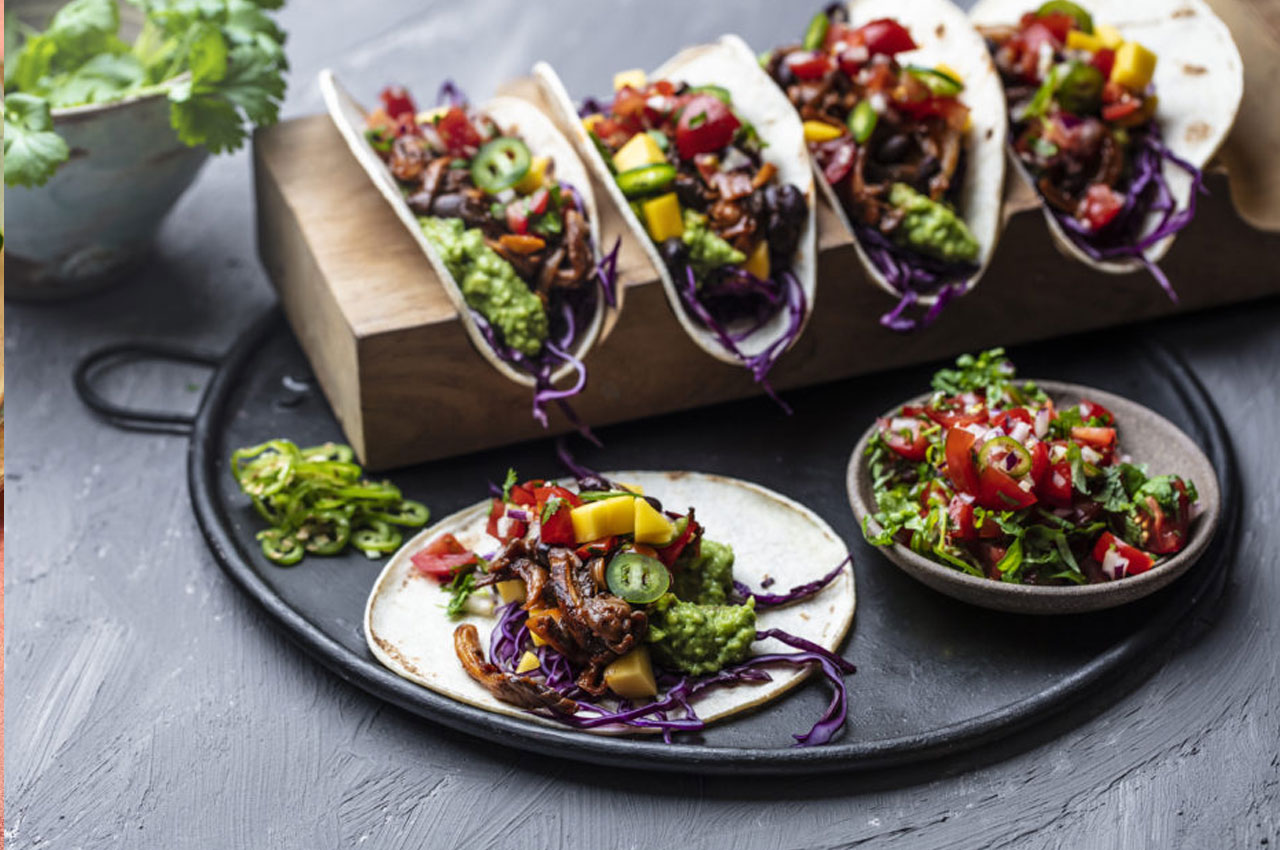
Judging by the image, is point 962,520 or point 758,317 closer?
point 962,520

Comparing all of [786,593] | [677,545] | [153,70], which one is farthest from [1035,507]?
[153,70]

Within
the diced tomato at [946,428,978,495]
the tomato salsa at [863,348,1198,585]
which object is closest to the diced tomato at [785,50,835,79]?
the tomato salsa at [863,348,1198,585]

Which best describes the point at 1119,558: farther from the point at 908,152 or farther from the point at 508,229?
the point at 508,229

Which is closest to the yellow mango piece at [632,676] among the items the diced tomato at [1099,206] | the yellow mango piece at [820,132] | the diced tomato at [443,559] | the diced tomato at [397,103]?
the diced tomato at [443,559]

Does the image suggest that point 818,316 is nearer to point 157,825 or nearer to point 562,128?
point 562,128

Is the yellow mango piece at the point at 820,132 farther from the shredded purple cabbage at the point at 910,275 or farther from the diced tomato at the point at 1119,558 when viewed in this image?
the diced tomato at the point at 1119,558

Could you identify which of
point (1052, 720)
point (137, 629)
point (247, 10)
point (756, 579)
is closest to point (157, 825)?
point (137, 629)

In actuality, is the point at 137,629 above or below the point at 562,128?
below
